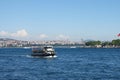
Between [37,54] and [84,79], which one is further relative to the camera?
[37,54]

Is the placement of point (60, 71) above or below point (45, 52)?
below

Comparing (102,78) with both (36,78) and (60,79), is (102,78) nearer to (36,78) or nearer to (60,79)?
(60,79)

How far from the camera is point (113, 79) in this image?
52.8 metres

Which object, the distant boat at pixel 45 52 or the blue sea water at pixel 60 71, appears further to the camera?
the distant boat at pixel 45 52

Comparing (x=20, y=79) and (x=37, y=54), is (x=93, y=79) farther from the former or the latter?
(x=37, y=54)

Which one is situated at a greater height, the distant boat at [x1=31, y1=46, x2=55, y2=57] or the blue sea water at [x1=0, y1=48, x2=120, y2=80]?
the distant boat at [x1=31, y1=46, x2=55, y2=57]

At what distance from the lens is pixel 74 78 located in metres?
54.3

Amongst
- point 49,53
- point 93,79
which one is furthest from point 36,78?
point 49,53

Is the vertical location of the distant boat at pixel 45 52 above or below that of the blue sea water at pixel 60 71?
above

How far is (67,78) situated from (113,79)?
6.64 metres

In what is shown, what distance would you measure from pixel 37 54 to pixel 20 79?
7469 cm

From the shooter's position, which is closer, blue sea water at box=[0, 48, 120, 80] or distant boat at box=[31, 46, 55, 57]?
blue sea water at box=[0, 48, 120, 80]

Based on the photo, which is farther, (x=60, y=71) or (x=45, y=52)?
(x=45, y=52)

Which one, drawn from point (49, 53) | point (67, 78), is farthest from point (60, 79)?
point (49, 53)
